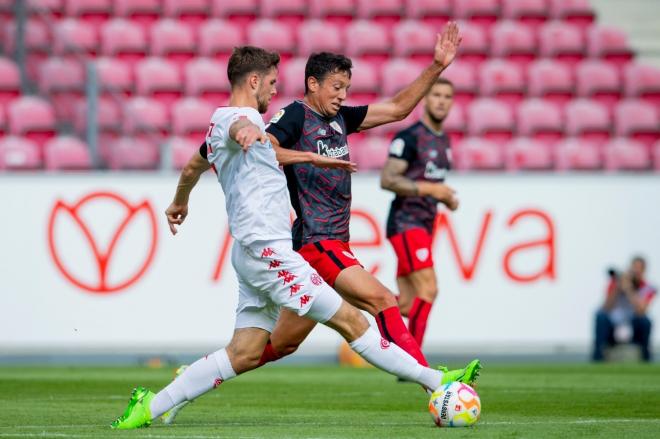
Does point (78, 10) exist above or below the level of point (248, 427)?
above

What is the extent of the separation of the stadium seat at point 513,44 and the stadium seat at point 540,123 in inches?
49.8

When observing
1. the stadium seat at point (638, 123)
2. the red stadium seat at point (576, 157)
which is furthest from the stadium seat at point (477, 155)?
the stadium seat at point (638, 123)

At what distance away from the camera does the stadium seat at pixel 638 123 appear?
19.2 meters

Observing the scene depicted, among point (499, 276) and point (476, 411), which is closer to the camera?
point (476, 411)

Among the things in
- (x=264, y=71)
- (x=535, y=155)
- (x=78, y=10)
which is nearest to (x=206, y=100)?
(x=78, y=10)

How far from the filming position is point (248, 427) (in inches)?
269

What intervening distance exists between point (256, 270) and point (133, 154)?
9.23 meters

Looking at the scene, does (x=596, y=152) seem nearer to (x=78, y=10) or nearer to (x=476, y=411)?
(x=78, y=10)

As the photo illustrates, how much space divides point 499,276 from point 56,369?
5.14 metres

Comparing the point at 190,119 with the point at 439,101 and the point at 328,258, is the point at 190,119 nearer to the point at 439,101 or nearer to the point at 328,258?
the point at 439,101

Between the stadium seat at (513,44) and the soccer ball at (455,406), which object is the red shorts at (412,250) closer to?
the soccer ball at (455,406)

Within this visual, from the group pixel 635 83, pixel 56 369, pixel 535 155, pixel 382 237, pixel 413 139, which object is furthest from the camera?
pixel 635 83

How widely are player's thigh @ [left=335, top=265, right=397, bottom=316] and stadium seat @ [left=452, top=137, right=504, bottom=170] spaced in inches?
403

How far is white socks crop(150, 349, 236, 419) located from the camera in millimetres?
6715
